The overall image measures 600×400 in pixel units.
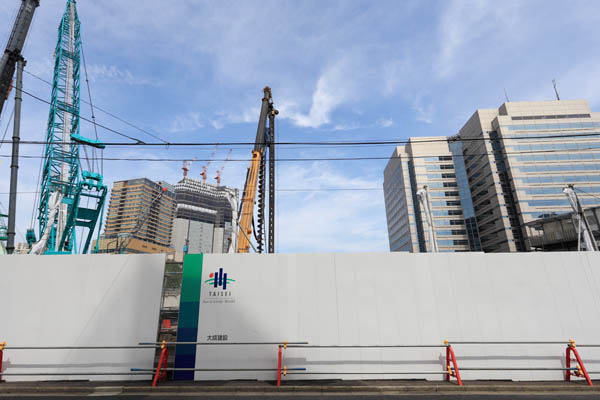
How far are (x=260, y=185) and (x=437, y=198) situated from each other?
254 ft

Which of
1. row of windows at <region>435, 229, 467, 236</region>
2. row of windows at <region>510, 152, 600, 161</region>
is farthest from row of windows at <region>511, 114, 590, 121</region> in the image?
row of windows at <region>435, 229, 467, 236</region>

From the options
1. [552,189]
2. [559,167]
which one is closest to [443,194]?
[552,189]

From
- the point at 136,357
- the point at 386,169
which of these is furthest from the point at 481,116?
the point at 136,357

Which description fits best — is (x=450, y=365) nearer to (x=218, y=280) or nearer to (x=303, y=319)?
(x=303, y=319)

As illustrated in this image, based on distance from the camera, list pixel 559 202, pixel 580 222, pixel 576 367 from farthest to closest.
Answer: pixel 559 202 → pixel 580 222 → pixel 576 367

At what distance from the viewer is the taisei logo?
8641 millimetres

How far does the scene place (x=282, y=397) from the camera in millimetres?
7023

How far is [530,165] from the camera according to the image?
7119 centimetres

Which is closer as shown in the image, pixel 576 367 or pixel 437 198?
pixel 576 367

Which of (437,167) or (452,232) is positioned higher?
(437,167)

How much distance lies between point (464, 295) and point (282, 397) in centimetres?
608

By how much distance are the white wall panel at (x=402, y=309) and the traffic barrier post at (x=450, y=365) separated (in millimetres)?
252

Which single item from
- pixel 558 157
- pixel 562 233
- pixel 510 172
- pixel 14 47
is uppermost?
pixel 558 157

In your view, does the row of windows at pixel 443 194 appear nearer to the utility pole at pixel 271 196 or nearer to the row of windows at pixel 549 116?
the row of windows at pixel 549 116
